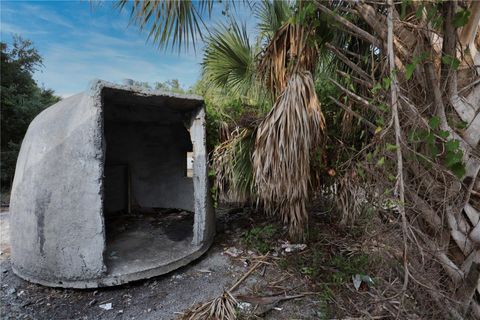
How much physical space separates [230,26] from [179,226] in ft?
13.6

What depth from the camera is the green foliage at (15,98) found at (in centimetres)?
1102

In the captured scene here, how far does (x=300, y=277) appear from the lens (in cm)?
402

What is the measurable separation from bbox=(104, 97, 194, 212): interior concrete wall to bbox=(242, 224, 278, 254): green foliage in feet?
8.32

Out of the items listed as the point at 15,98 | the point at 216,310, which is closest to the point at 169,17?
the point at 216,310

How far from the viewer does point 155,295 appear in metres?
3.74

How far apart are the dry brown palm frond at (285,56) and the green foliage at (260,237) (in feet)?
8.35

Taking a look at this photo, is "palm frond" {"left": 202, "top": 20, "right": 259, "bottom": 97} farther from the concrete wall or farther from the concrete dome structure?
the concrete wall

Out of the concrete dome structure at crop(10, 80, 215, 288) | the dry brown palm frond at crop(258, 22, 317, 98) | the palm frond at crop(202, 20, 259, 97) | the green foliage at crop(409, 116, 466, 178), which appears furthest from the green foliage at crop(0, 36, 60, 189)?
the green foliage at crop(409, 116, 466, 178)

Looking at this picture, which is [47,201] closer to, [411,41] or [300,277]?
[300,277]

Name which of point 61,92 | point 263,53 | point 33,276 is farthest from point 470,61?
point 61,92

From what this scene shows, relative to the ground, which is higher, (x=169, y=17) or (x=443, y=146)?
(x=169, y=17)

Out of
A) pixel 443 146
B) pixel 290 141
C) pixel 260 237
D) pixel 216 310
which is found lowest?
pixel 216 310

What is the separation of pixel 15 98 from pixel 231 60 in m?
10.9

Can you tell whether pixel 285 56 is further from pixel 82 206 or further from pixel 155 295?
pixel 155 295
